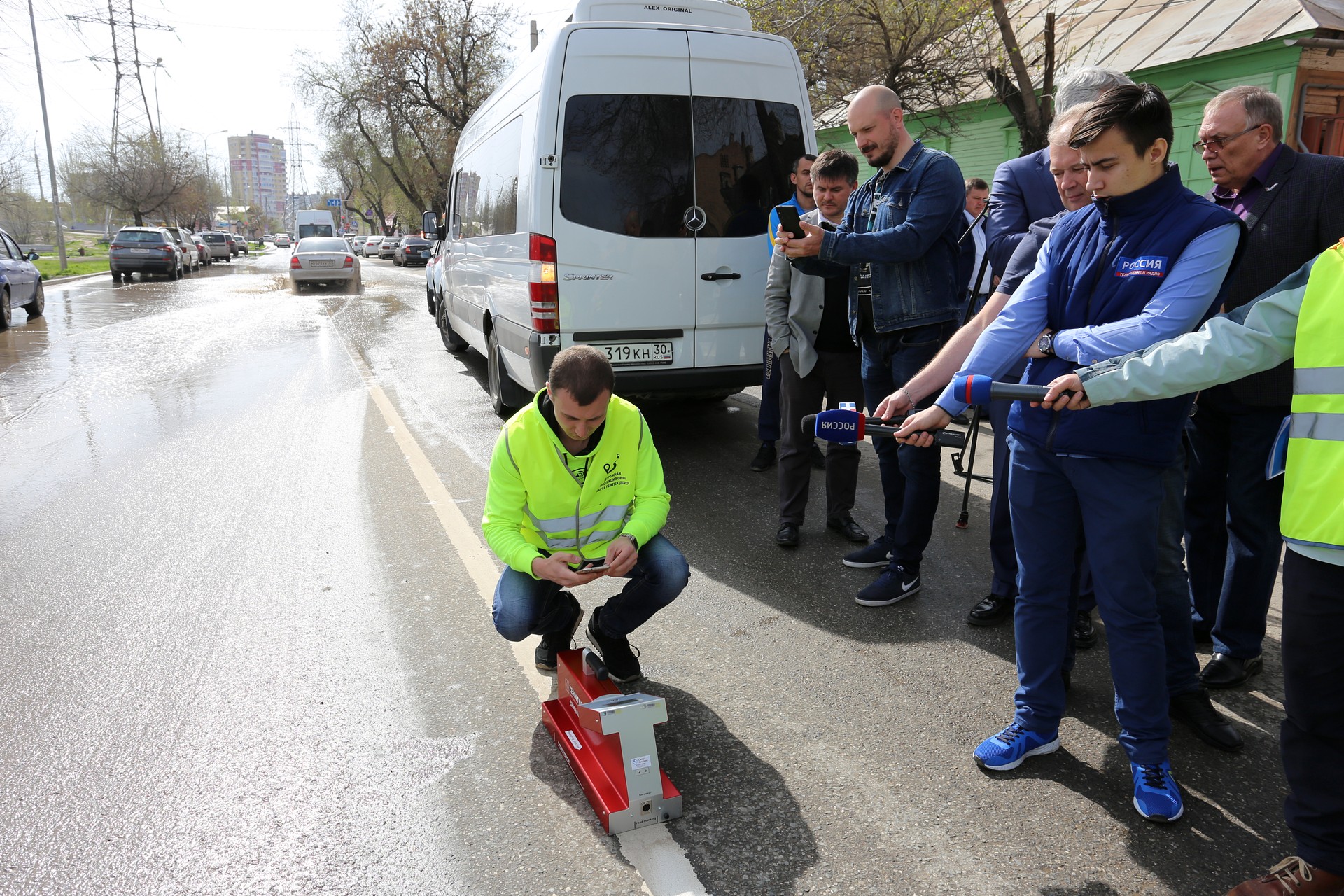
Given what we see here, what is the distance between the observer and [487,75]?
35.6 metres

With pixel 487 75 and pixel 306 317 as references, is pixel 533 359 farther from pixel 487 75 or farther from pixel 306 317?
pixel 487 75

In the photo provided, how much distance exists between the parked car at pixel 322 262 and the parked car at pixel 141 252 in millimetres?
7523

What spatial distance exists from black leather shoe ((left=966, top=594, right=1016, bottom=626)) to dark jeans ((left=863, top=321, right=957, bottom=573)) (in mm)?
372

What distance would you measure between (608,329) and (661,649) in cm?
285

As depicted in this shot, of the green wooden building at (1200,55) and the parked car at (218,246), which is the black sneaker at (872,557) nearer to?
the green wooden building at (1200,55)

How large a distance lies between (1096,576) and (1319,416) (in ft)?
2.71

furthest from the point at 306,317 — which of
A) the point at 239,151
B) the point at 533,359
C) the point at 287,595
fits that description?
the point at 239,151

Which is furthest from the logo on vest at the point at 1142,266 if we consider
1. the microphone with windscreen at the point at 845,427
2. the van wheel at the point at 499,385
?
the van wheel at the point at 499,385

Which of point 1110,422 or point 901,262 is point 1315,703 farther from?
point 901,262

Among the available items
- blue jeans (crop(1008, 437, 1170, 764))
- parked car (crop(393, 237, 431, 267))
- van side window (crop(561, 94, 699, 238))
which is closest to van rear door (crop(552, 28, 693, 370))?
van side window (crop(561, 94, 699, 238))

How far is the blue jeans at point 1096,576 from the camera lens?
2.54 m

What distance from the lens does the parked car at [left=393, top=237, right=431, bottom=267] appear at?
44.5 meters

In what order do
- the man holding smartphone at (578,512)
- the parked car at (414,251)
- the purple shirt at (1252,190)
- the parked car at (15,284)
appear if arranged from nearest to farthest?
the man holding smartphone at (578,512), the purple shirt at (1252,190), the parked car at (15,284), the parked car at (414,251)

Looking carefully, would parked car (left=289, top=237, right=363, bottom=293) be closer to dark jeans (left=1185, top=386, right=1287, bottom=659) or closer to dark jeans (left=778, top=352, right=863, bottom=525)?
dark jeans (left=778, top=352, right=863, bottom=525)
